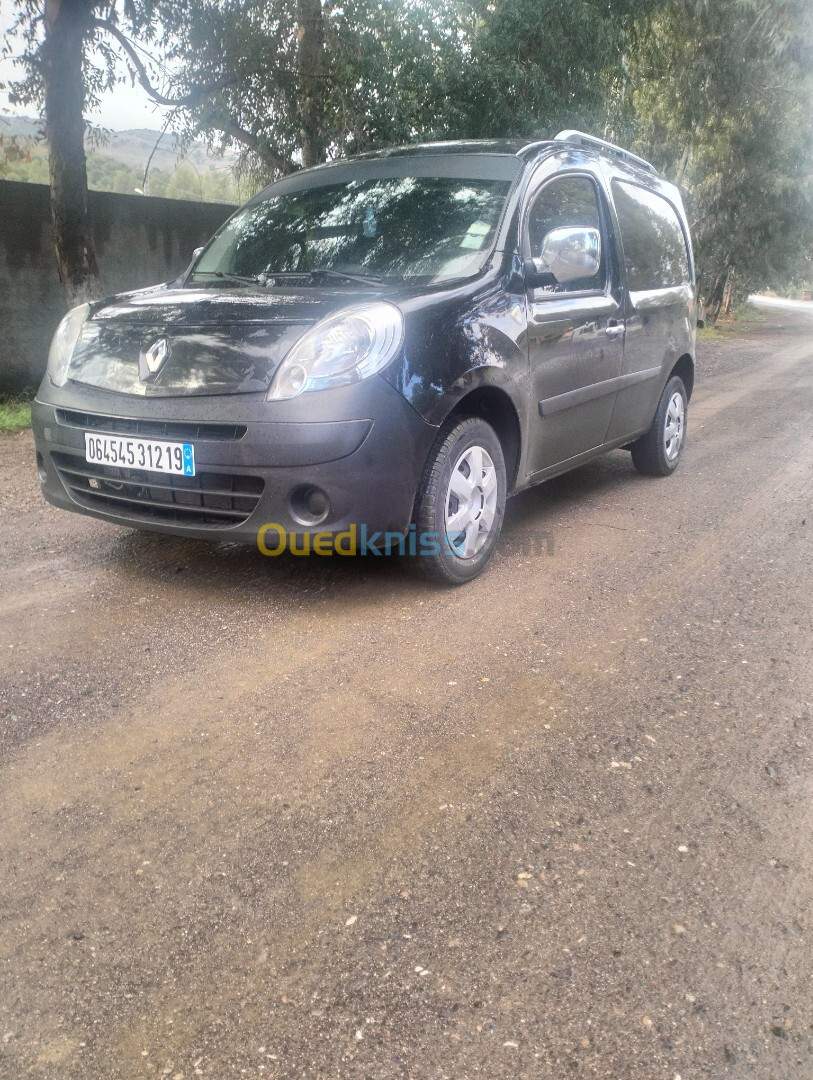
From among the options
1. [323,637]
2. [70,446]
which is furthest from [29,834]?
[70,446]

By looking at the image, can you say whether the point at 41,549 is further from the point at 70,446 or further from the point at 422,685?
the point at 422,685

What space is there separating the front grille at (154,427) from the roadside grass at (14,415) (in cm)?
414

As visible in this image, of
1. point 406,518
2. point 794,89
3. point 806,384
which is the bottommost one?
point 806,384

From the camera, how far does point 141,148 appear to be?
10.8 meters

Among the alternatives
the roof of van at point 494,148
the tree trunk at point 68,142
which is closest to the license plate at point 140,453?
the roof of van at point 494,148

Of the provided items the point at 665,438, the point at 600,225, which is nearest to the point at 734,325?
the point at 665,438

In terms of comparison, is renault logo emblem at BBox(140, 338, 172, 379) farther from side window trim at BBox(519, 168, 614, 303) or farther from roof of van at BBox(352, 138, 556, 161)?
roof of van at BBox(352, 138, 556, 161)

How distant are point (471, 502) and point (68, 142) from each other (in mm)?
6042

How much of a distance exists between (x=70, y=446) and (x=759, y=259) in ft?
105

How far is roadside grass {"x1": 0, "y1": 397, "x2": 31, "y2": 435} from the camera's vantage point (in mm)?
7938

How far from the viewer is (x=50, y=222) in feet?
28.9

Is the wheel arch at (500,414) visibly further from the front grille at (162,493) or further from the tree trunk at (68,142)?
the tree trunk at (68,142)

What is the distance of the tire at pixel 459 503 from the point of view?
13.1 ft

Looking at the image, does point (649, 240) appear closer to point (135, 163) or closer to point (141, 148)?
point (141, 148)
